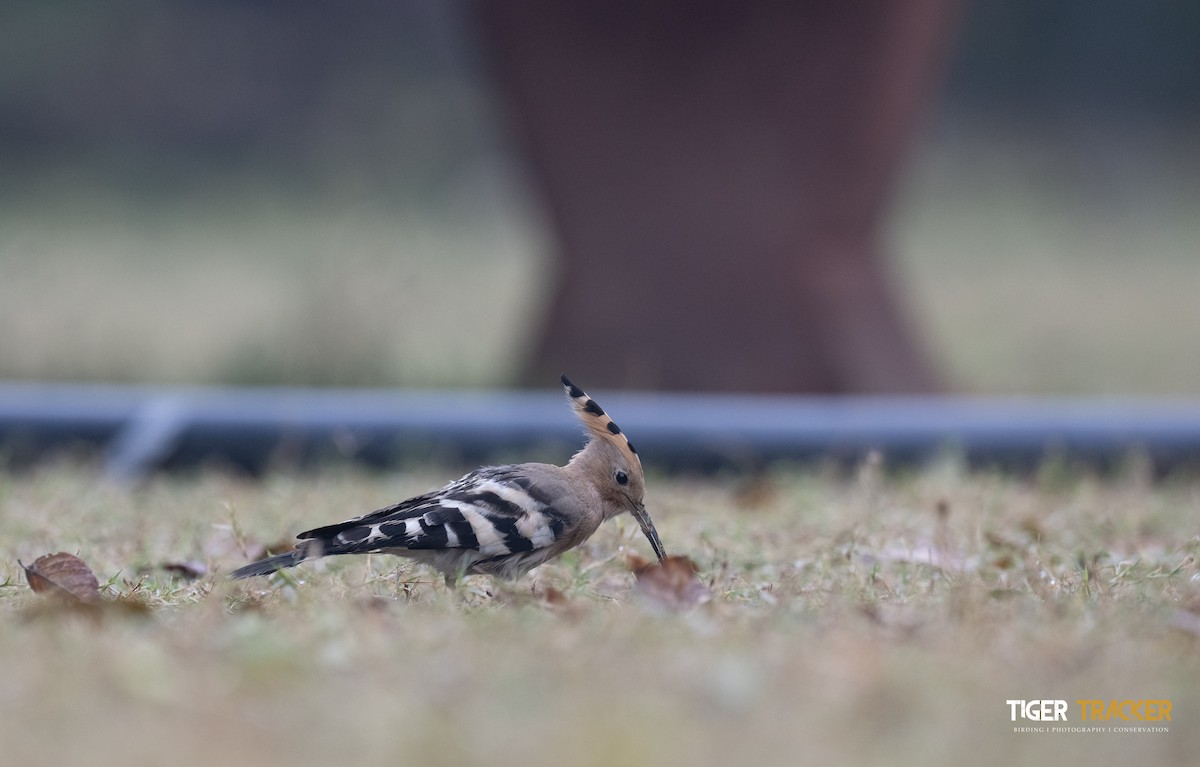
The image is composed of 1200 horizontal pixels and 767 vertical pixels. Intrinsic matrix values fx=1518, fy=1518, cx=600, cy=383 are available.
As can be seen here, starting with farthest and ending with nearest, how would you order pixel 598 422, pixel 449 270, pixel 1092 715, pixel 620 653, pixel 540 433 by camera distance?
pixel 449 270, pixel 540 433, pixel 598 422, pixel 620 653, pixel 1092 715

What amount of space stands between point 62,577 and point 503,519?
35.1 inches

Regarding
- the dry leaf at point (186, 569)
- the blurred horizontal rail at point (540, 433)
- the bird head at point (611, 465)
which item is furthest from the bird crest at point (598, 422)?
the blurred horizontal rail at point (540, 433)

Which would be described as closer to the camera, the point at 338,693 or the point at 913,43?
the point at 338,693

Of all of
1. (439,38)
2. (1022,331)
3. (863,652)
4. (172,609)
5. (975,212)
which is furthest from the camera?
(439,38)

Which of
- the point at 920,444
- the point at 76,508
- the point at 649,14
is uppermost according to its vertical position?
the point at 649,14

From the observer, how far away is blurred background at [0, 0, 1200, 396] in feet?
42.8

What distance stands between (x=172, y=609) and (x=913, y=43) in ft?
16.7

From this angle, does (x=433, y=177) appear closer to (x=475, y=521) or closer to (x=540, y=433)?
(x=540, y=433)

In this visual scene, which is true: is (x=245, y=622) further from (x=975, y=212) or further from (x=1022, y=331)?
(x=975, y=212)

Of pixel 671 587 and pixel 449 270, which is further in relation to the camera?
pixel 449 270

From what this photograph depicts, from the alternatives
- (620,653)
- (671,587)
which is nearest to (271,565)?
(671,587)

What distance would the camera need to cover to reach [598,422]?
11.5 feet

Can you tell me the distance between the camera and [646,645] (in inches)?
96.0

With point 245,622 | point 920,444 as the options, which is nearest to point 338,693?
point 245,622
